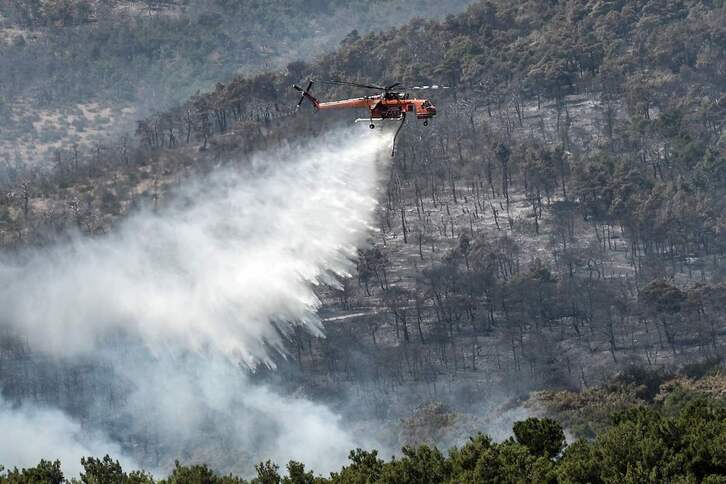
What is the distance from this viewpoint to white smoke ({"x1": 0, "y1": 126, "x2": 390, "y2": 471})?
147m

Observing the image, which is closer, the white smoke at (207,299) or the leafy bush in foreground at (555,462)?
the leafy bush in foreground at (555,462)

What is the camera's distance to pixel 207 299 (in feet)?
502

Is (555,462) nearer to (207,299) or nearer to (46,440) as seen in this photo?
(46,440)

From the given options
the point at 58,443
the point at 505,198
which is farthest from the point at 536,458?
the point at 505,198

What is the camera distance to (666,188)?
18362cm

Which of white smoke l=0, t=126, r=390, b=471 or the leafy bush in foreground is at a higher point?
the leafy bush in foreground

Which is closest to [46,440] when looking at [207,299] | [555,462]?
[207,299]

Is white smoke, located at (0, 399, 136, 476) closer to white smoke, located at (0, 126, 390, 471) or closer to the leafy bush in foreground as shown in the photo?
white smoke, located at (0, 126, 390, 471)

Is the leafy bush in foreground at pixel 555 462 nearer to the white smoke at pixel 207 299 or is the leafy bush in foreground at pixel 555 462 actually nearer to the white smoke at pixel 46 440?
the white smoke at pixel 46 440

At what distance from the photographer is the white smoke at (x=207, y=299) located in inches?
5802

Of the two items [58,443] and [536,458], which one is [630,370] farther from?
[536,458]

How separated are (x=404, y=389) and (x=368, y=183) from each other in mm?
27925

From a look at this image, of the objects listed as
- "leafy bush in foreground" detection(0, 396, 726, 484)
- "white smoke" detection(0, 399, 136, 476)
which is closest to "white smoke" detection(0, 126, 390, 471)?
"white smoke" detection(0, 399, 136, 476)

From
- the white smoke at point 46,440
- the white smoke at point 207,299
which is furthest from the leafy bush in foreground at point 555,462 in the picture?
the white smoke at point 207,299
